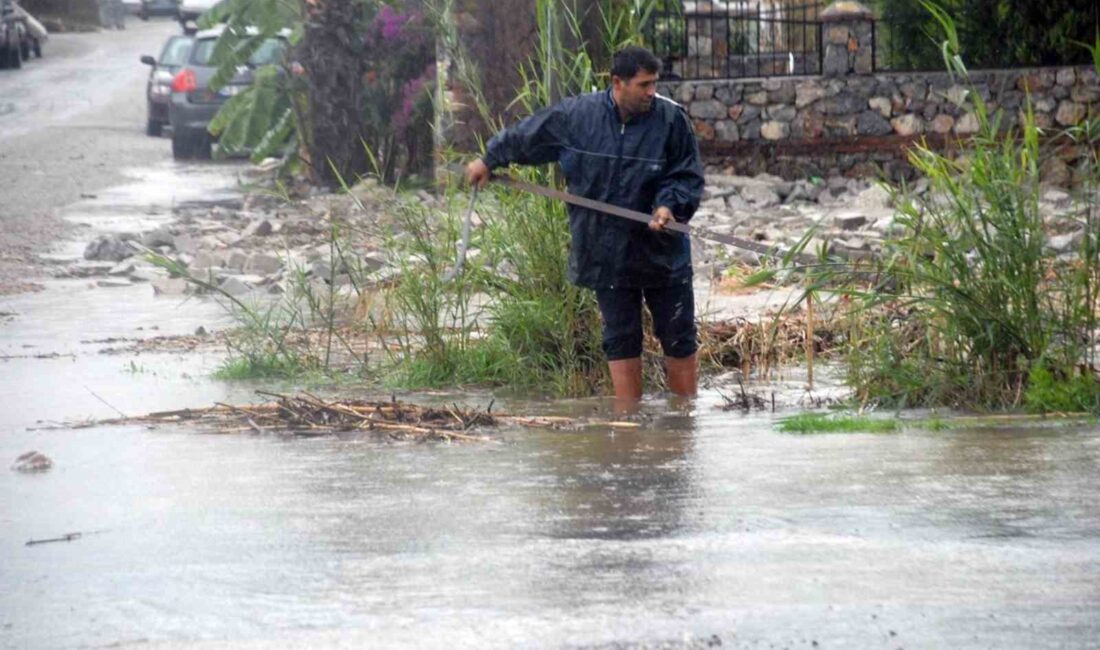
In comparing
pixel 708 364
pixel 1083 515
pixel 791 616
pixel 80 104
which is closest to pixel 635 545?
pixel 791 616

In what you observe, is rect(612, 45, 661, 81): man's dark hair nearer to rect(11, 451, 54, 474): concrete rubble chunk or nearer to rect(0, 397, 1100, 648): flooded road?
rect(0, 397, 1100, 648): flooded road

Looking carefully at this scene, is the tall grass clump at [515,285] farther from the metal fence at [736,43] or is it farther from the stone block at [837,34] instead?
the stone block at [837,34]

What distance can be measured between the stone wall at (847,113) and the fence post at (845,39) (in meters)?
0.16

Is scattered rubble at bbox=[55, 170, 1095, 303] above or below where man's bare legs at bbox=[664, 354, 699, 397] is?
above

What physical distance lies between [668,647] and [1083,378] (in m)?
3.61

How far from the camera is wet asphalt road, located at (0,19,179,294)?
17625mm

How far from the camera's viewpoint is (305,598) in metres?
4.46

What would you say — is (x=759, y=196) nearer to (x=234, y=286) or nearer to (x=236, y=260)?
(x=236, y=260)

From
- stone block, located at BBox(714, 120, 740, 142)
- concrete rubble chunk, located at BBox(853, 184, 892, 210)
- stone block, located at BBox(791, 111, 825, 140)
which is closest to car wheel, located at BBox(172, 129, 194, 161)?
stone block, located at BBox(714, 120, 740, 142)

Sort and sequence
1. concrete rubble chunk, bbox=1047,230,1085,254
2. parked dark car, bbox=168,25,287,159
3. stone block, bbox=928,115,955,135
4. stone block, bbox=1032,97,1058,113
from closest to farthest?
concrete rubble chunk, bbox=1047,230,1085,254 < stone block, bbox=1032,97,1058,113 < stone block, bbox=928,115,955,135 < parked dark car, bbox=168,25,287,159

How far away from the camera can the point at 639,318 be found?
7.68m

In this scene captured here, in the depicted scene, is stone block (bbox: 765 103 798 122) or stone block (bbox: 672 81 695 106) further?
stone block (bbox: 672 81 695 106)

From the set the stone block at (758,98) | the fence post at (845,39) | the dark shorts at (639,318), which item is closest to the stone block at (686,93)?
the stone block at (758,98)

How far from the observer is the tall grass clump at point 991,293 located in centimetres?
704
